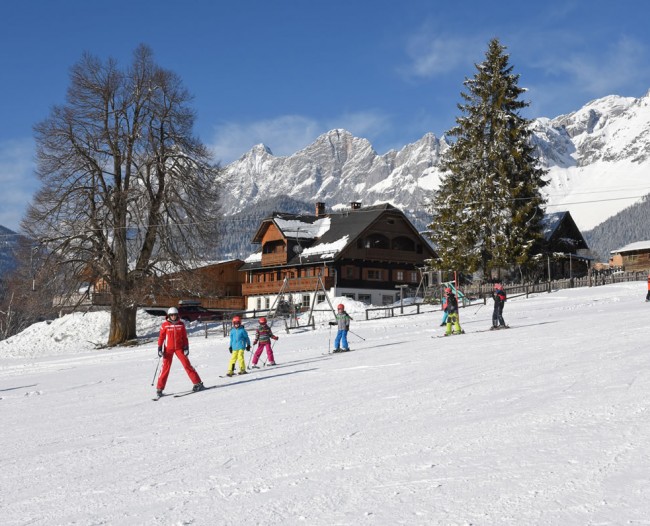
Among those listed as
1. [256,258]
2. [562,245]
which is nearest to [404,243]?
[256,258]

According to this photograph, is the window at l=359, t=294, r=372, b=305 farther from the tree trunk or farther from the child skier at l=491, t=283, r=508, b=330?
the child skier at l=491, t=283, r=508, b=330

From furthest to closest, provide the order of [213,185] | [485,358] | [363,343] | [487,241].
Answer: [487,241] < [213,185] < [363,343] < [485,358]

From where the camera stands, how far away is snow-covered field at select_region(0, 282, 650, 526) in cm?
584

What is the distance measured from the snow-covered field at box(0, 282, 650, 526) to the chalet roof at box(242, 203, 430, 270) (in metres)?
43.8

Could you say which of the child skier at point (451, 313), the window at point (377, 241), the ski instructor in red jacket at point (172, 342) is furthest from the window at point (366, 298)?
the ski instructor in red jacket at point (172, 342)

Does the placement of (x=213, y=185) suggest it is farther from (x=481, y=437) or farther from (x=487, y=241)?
(x=481, y=437)

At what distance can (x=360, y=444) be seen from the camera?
26.8ft

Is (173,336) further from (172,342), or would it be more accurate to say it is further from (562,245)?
(562,245)

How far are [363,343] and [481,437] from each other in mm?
17194

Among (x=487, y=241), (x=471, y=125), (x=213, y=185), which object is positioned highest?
(x=471, y=125)

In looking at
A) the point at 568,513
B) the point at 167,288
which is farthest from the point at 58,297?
the point at 568,513

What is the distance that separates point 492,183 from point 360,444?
4165cm

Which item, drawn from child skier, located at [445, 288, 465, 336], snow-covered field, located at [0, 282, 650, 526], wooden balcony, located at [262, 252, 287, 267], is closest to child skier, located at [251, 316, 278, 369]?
snow-covered field, located at [0, 282, 650, 526]

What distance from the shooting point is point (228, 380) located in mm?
16719
